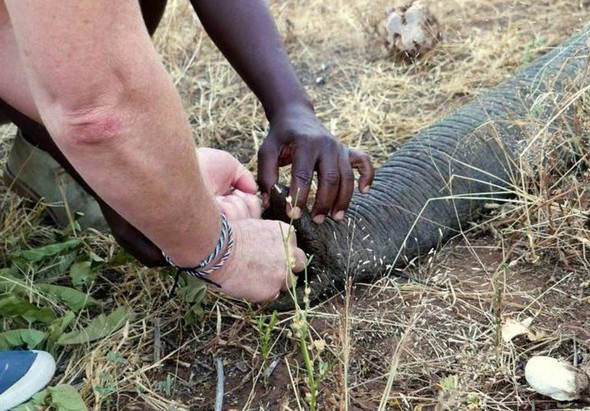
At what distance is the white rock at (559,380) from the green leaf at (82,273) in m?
1.02

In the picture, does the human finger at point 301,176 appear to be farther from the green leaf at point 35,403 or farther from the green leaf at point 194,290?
the green leaf at point 35,403

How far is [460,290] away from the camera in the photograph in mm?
1880

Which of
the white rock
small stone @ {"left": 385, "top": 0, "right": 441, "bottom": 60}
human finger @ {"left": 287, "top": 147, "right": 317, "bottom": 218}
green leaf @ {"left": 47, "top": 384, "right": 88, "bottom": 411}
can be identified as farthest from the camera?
small stone @ {"left": 385, "top": 0, "right": 441, "bottom": 60}

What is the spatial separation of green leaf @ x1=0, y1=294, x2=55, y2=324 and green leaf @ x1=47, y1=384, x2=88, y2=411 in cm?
28

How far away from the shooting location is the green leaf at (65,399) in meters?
1.63

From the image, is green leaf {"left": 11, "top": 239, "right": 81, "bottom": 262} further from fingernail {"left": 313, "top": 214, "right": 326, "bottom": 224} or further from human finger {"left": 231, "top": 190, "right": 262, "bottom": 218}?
fingernail {"left": 313, "top": 214, "right": 326, "bottom": 224}

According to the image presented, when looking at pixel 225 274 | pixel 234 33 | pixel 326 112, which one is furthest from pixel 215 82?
pixel 225 274

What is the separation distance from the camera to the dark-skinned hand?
5.79 ft

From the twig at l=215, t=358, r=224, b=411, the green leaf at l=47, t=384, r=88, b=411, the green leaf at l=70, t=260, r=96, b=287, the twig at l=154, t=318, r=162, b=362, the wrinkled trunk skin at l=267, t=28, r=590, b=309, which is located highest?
the green leaf at l=70, t=260, r=96, b=287

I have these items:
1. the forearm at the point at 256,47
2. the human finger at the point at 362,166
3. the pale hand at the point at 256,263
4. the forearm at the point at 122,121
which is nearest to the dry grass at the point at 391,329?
the pale hand at the point at 256,263

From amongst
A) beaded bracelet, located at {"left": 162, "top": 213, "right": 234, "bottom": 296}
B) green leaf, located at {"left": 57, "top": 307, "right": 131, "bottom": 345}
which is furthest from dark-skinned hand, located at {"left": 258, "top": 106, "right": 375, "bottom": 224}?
green leaf, located at {"left": 57, "top": 307, "right": 131, "bottom": 345}

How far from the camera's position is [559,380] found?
4.96 feet

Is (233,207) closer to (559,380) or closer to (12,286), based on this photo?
(12,286)

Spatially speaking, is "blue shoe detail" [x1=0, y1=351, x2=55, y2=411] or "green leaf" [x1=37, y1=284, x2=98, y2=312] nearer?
"blue shoe detail" [x1=0, y1=351, x2=55, y2=411]
